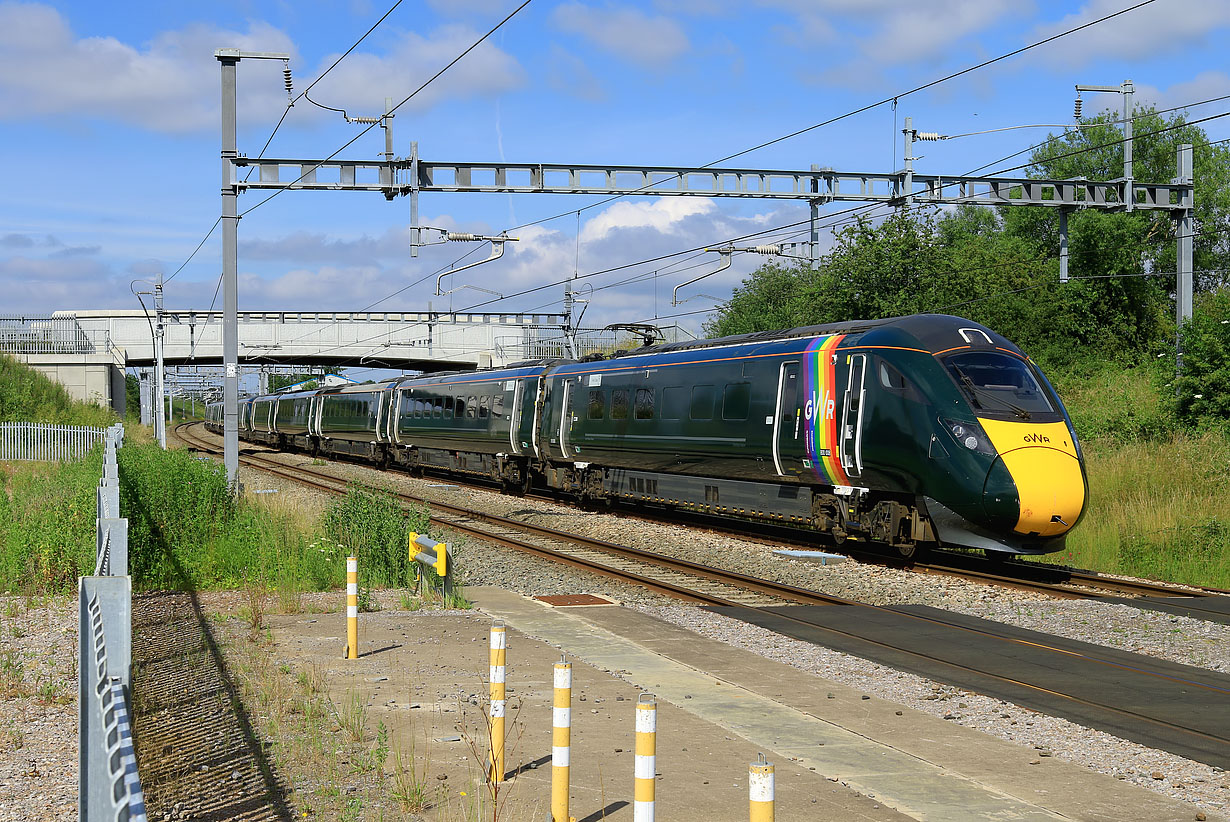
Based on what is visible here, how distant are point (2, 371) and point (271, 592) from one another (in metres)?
37.1

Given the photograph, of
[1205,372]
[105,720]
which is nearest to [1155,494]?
[1205,372]

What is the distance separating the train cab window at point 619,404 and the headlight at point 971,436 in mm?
9497

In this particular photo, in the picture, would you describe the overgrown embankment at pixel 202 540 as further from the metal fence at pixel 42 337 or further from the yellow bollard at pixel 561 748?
the metal fence at pixel 42 337

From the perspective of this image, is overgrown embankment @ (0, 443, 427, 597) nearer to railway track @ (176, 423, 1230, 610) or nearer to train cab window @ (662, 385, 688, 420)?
railway track @ (176, 423, 1230, 610)

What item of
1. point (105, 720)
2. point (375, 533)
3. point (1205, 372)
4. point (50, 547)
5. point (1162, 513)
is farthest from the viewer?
point (1205, 372)

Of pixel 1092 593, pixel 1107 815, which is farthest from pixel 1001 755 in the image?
pixel 1092 593

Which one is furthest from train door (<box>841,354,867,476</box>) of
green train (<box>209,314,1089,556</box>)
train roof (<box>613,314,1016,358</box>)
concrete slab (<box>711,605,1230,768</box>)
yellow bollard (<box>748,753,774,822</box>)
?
yellow bollard (<box>748,753,774,822</box>)

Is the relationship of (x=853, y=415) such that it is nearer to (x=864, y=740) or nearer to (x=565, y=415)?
(x=864, y=740)

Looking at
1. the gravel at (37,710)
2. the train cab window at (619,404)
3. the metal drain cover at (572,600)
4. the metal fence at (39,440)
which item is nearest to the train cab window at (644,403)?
the train cab window at (619,404)

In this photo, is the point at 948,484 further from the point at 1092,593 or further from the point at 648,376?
the point at 648,376

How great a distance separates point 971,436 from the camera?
1491 centimetres

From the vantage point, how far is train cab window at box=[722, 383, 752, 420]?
62.7 ft

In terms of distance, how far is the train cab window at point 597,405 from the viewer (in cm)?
2480

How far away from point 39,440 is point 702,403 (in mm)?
26080
